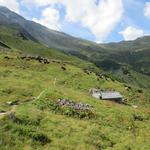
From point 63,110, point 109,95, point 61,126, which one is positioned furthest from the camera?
point 109,95

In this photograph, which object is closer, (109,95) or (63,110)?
(63,110)

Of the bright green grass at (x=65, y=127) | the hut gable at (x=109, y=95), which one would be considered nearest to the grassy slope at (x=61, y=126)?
the bright green grass at (x=65, y=127)

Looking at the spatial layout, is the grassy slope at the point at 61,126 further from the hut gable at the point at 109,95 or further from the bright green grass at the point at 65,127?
the hut gable at the point at 109,95

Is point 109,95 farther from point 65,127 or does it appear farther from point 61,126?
point 61,126

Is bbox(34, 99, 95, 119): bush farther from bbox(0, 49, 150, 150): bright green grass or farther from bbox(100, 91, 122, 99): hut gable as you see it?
bbox(100, 91, 122, 99): hut gable

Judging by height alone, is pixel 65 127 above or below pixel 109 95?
below

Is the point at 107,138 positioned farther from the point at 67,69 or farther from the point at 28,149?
the point at 67,69

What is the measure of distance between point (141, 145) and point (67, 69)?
223ft

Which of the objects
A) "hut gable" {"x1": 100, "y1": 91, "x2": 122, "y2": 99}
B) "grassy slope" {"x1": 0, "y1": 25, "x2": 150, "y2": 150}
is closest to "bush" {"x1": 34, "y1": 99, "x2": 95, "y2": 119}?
"grassy slope" {"x1": 0, "y1": 25, "x2": 150, "y2": 150}

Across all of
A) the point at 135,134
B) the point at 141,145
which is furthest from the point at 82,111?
the point at 141,145

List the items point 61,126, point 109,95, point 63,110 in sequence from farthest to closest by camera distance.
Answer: point 109,95
point 63,110
point 61,126

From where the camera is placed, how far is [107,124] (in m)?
37.1

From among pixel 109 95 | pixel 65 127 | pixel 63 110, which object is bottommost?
pixel 65 127

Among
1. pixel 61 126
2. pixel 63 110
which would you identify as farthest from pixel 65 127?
pixel 63 110
